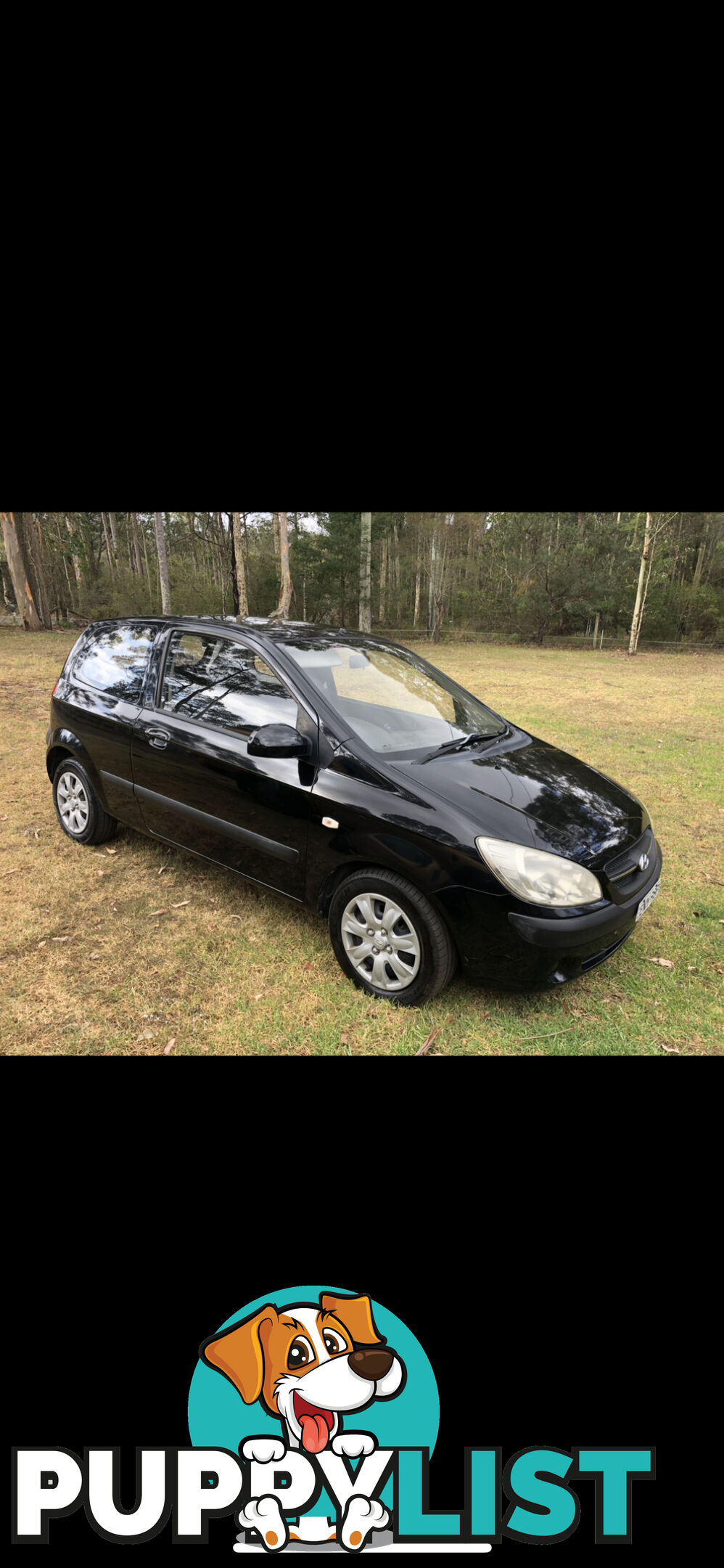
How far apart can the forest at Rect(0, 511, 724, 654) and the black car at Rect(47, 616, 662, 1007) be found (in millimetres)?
19081

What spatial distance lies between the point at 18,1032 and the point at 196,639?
2.29m

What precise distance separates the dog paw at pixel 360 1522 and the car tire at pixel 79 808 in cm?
388

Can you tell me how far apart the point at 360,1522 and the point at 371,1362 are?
0.24 m

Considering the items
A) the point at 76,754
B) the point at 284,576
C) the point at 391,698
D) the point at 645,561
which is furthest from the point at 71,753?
the point at 645,561

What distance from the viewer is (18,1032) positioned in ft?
8.93

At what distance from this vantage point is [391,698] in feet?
12.1

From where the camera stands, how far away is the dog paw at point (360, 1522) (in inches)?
45.3

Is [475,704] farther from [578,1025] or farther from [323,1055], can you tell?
[323,1055]

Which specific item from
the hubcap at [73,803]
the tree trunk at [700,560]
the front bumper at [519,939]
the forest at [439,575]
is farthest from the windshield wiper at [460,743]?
the tree trunk at [700,560]

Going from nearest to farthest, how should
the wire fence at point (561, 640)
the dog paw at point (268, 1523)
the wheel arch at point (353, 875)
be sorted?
the dog paw at point (268, 1523) → the wheel arch at point (353, 875) → the wire fence at point (561, 640)

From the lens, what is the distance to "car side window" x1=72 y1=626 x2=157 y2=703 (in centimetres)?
414

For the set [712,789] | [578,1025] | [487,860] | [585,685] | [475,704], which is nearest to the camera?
[487,860]

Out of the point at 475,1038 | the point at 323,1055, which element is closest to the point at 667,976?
the point at 475,1038

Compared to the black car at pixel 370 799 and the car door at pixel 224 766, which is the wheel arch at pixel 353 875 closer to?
the black car at pixel 370 799
